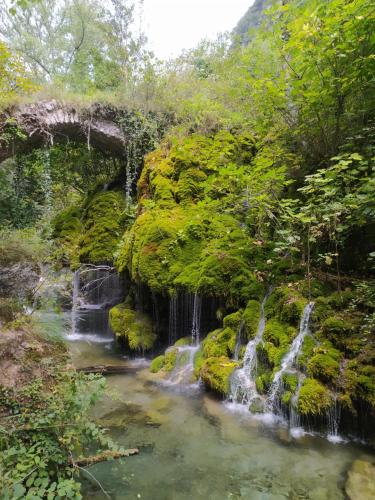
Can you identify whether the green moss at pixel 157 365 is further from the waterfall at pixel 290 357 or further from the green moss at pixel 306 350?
the green moss at pixel 306 350

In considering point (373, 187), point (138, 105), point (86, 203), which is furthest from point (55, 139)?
point (373, 187)

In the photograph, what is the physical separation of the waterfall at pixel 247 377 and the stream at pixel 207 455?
210mm

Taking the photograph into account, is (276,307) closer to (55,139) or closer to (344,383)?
(344,383)

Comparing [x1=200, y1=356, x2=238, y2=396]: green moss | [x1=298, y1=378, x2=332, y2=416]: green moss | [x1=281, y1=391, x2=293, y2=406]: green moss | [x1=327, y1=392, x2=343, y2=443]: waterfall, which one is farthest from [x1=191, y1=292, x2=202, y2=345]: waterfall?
[x1=327, y1=392, x2=343, y2=443]: waterfall

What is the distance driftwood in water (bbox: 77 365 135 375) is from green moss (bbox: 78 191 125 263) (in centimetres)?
417

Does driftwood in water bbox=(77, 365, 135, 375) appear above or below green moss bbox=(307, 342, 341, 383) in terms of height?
below

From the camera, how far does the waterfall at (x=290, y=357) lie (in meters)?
4.54

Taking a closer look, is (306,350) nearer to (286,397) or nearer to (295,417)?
(286,397)

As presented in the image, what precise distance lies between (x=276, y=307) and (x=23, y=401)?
3.99 m

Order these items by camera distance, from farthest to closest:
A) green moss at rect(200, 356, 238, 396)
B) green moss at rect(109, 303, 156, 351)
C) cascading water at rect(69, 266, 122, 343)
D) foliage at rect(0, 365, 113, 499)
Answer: cascading water at rect(69, 266, 122, 343)
green moss at rect(109, 303, 156, 351)
green moss at rect(200, 356, 238, 396)
foliage at rect(0, 365, 113, 499)

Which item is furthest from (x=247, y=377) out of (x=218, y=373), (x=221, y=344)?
(x=221, y=344)

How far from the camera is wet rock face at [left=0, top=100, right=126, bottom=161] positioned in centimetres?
997

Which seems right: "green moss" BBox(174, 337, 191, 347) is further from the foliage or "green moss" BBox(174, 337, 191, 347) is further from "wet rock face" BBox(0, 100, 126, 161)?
"wet rock face" BBox(0, 100, 126, 161)

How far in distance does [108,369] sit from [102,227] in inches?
214
